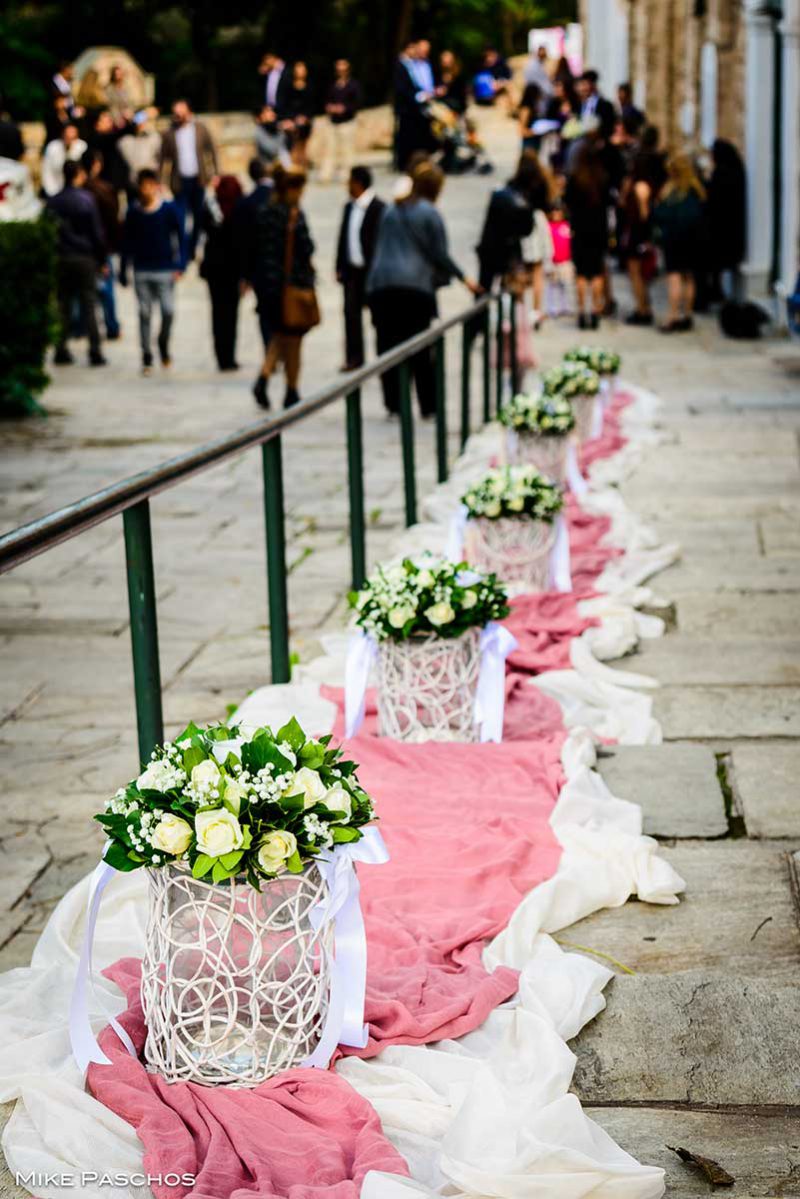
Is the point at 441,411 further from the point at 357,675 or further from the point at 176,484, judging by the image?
the point at 176,484

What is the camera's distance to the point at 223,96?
127 ft

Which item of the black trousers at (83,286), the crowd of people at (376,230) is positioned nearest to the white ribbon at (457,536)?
the crowd of people at (376,230)

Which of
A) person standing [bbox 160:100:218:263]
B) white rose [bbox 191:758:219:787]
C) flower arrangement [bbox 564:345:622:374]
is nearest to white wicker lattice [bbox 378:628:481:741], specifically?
white rose [bbox 191:758:219:787]

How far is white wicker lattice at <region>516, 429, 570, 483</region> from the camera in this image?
29.2 feet

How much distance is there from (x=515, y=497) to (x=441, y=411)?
313 cm

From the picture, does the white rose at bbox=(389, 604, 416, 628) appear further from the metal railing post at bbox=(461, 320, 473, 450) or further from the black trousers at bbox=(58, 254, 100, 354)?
the black trousers at bbox=(58, 254, 100, 354)

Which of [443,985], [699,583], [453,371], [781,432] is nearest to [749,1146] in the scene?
[443,985]

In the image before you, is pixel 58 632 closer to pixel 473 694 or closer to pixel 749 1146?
pixel 473 694

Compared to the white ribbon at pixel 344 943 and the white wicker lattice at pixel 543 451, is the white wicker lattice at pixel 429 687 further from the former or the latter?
the white wicker lattice at pixel 543 451

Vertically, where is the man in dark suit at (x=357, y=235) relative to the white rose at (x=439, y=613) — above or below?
above

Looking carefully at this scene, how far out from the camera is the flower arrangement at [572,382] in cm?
1044

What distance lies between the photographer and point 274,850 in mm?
2955

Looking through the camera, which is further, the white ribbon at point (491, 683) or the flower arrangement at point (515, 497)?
the flower arrangement at point (515, 497)

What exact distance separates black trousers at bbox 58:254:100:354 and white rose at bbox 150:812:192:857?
11999mm
